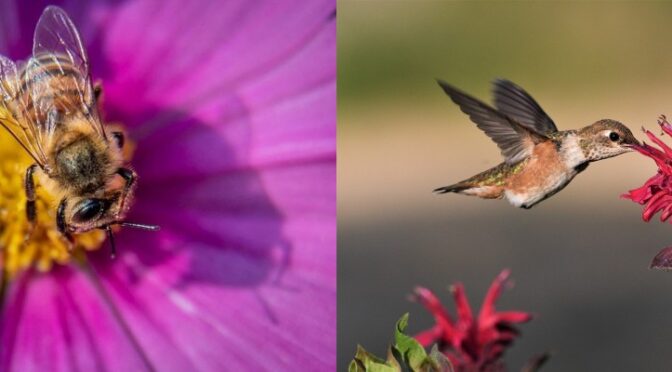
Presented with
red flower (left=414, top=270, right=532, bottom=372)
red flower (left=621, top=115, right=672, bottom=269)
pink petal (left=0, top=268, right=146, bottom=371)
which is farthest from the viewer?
pink petal (left=0, top=268, right=146, bottom=371)

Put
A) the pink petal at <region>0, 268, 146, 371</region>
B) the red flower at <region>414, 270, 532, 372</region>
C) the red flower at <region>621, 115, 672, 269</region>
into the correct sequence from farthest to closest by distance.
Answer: the pink petal at <region>0, 268, 146, 371</region>
the red flower at <region>414, 270, 532, 372</region>
the red flower at <region>621, 115, 672, 269</region>

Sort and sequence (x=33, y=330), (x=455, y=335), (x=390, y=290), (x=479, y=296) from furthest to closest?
(x=390, y=290) < (x=479, y=296) < (x=33, y=330) < (x=455, y=335)

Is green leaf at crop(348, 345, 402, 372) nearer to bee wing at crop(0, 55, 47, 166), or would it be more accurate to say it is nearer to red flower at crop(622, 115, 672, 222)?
red flower at crop(622, 115, 672, 222)

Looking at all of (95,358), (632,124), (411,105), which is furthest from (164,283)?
(632,124)

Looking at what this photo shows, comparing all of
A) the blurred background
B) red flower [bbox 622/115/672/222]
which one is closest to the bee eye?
the blurred background

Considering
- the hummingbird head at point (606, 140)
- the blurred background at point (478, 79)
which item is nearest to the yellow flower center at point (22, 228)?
the blurred background at point (478, 79)

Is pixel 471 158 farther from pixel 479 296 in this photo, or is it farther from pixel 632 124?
pixel 479 296

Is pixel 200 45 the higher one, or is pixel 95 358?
pixel 200 45
